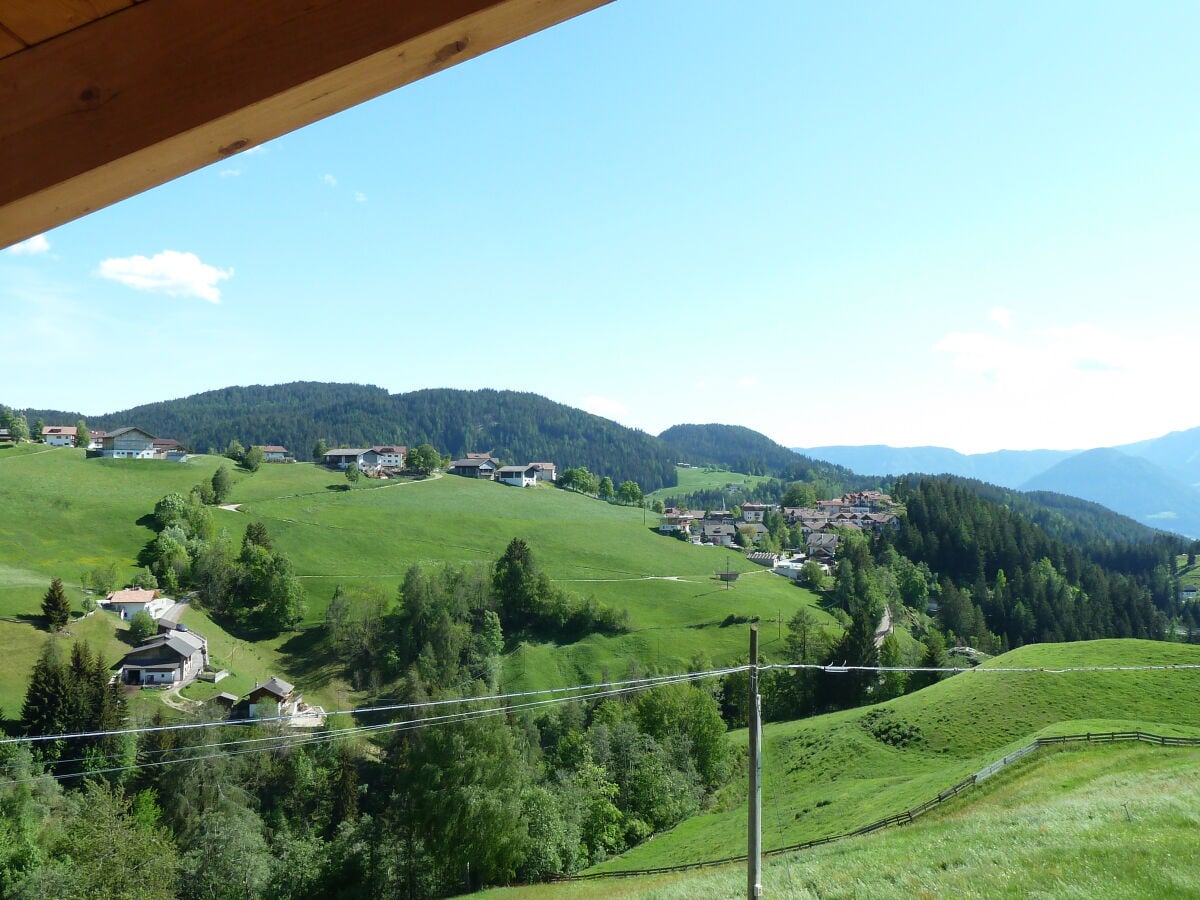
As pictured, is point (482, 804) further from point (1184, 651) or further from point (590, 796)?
point (1184, 651)

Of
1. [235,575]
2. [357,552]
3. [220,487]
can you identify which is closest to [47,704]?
[235,575]

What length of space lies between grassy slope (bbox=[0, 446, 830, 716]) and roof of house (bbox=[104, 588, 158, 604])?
2840mm

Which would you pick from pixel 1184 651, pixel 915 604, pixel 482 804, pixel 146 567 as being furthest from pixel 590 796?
pixel 915 604

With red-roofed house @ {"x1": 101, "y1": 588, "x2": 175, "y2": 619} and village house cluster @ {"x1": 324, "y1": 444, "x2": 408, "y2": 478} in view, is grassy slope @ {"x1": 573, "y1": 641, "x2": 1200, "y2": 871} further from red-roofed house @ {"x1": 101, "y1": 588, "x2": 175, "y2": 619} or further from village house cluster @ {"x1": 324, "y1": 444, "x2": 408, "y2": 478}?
village house cluster @ {"x1": 324, "y1": 444, "x2": 408, "y2": 478}

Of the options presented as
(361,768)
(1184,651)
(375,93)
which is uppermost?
(375,93)

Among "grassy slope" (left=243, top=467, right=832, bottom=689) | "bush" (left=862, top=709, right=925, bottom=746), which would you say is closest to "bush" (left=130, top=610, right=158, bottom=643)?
"grassy slope" (left=243, top=467, right=832, bottom=689)

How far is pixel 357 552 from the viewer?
274ft

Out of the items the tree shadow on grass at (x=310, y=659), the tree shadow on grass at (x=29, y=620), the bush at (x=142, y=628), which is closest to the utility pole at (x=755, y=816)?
the tree shadow on grass at (x=310, y=659)

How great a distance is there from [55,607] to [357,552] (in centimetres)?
3049

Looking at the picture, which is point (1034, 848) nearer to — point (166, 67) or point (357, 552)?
point (166, 67)

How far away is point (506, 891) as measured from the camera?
27.8 meters

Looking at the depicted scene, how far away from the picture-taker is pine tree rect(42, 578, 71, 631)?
56.7 m

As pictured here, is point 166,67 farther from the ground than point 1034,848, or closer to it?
farther from the ground

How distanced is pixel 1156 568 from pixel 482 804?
163913 mm
